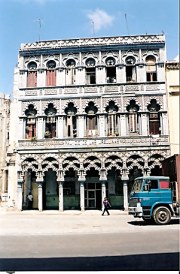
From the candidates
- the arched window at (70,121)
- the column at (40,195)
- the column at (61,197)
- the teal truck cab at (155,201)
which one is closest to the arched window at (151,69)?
the arched window at (70,121)

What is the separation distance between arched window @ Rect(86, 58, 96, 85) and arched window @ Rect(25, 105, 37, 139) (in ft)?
18.4

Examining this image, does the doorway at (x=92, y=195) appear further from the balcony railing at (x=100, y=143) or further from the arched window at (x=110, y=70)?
the arched window at (x=110, y=70)

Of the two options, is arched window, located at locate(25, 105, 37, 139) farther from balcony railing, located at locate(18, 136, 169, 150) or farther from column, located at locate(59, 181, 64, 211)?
column, located at locate(59, 181, 64, 211)

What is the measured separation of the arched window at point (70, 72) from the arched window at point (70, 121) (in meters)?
2.27

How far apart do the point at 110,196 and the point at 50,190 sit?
5.42 m

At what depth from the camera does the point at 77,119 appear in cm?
2802

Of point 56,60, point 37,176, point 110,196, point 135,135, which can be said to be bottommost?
point 110,196

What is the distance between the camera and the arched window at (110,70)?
2892cm

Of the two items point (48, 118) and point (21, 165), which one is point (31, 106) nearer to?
point (48, 118)

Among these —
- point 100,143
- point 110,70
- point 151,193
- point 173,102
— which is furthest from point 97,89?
point 151,193

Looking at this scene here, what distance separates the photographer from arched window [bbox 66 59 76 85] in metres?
29.1

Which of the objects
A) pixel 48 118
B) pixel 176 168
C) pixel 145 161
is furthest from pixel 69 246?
pixel 48 118

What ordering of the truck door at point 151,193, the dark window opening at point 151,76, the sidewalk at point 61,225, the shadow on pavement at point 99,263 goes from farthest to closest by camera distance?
the dark window opening at point 151,76 < the truck door at point 151,193 < the sidewalk at point 61,225 < the shadow on pavement at point 99,263

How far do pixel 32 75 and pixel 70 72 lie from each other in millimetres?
3561
